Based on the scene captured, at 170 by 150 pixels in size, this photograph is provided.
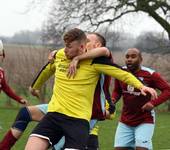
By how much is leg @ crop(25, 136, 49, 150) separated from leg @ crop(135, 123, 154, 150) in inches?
81.0

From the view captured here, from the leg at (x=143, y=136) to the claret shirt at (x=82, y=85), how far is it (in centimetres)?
181

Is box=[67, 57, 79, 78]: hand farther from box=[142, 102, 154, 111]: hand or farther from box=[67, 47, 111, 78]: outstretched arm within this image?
box=[142, 102, 154, 111]: hand

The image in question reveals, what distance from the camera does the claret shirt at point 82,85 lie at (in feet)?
18.4

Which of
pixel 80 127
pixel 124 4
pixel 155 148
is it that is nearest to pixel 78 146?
pixel 80 127

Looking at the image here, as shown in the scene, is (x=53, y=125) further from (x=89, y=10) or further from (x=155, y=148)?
(x=89, y=10)

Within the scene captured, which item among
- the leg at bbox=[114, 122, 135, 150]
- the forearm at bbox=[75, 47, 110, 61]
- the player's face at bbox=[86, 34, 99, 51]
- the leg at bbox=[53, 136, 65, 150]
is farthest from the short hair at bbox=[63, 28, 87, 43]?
the leg at bbox=[114, 122, 135, 150]

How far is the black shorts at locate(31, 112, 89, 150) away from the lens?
5516mm

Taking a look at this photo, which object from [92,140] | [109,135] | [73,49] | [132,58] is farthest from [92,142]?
[109,135]

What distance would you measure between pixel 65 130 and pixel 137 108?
2.12 m

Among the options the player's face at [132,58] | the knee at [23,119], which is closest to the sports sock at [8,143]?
the knee at [23,119]

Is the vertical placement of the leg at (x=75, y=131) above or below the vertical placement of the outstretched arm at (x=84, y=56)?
below

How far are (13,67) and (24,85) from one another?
113 cm

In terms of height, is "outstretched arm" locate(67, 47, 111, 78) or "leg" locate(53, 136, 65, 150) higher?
"outstretched arm" locate(67, 47, 111, 78)

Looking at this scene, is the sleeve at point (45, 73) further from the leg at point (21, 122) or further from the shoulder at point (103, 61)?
the shoulder at point (103, 61)
